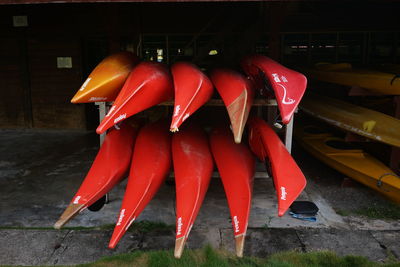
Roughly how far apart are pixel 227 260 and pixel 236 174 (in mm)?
840

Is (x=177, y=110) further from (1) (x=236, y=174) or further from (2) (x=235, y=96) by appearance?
(1) (x=236, y=174)

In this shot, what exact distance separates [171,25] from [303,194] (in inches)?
204

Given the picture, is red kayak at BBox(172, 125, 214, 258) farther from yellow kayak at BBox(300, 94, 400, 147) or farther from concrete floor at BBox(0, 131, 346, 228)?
yellow kayak at BBox(300, 94, 400, 147)

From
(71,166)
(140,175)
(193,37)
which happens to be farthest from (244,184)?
(193,37)

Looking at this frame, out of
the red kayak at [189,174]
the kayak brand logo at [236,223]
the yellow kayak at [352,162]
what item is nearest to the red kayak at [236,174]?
the kayak brand logo at [236,223]

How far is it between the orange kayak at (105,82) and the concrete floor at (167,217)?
54.7 inches

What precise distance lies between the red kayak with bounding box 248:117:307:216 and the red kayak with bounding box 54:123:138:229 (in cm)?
146

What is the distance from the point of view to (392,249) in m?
3.36

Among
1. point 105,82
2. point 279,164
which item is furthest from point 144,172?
point 279,164

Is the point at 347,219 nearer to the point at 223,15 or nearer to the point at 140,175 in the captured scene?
the point at 140,175

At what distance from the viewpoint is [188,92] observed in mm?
3404

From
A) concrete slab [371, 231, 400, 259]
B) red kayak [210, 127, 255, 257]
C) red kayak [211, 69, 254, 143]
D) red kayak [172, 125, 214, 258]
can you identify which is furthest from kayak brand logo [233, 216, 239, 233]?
concrete slab [371, 231, 400, 259]

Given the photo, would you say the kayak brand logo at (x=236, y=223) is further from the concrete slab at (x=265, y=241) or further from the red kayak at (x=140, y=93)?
the red kayak at (x=140, y=93)

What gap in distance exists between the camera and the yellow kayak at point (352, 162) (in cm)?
436
